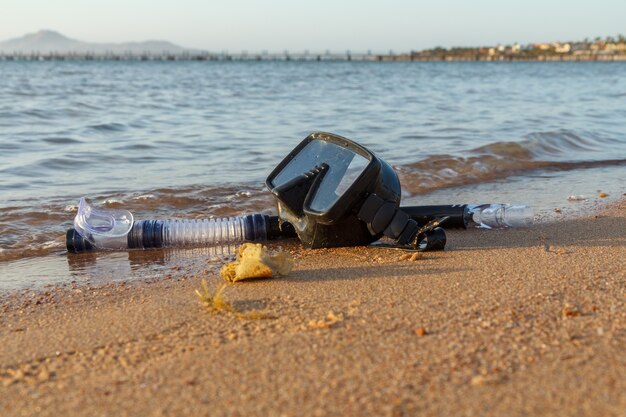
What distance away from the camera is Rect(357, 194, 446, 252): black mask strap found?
3.39m

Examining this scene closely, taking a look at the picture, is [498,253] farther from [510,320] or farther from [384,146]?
[384,146]

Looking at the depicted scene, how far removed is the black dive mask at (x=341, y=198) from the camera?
3.37 m

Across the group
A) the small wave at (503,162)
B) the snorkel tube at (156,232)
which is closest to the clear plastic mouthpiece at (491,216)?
the snorkel tube at (156,232)

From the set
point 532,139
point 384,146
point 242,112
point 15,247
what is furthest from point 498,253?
point 242,112

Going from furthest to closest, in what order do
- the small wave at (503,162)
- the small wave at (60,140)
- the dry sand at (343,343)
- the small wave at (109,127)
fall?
the small wave at (109,127)
the small wave at (60,140)
the small wave at (503,162)
the dry sand at (343,343)

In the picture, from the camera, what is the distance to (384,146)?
9.39 metres

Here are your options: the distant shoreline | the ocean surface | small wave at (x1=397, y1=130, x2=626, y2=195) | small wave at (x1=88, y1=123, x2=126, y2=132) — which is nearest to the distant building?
the distant shoreline

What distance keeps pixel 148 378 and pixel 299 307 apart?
→ 820mm

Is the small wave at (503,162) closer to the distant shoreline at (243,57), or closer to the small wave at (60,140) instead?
the small wave at (60,140)

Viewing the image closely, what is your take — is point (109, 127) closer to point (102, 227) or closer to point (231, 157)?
point (231, 157)

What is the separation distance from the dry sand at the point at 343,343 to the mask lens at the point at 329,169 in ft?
1.19

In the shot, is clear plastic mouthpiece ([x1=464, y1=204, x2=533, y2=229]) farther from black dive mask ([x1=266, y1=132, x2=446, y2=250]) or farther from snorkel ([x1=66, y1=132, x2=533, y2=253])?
A: black dive mask ([x1=266, y1=132, x2=446, y2=250])

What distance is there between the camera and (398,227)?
3.52m

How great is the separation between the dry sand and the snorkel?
161mm
